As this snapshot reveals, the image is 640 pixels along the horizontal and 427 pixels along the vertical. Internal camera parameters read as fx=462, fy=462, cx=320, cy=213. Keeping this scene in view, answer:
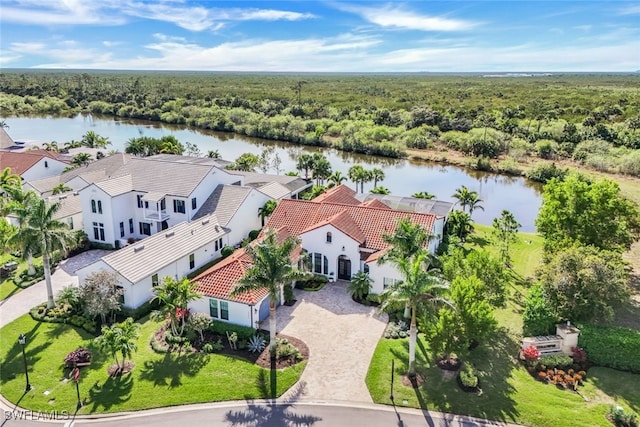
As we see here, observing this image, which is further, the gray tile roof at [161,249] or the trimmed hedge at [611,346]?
the gray tile roof at [161,249]

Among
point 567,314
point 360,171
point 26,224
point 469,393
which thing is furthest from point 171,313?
point 360,171

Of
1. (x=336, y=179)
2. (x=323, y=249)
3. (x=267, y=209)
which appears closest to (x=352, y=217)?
(x=323, y=249)

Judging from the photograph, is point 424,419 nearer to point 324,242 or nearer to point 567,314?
point 567,314

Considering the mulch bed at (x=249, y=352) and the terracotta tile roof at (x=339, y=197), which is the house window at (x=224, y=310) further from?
the terracotta tile roof at (x=339, y=197)

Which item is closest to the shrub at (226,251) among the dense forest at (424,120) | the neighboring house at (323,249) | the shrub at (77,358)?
the neighboring house at (323,249)

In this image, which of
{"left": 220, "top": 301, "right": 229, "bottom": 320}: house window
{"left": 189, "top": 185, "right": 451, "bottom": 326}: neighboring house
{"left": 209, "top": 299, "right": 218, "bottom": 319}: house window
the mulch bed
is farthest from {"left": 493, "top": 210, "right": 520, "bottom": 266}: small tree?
{"left": 209, "top": 299, "right": 218, "bottom": 319}: house window

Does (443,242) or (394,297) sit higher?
(394,297)
